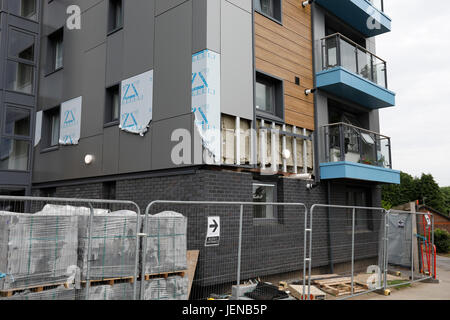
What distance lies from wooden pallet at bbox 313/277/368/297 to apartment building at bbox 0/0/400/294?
964 millimetres

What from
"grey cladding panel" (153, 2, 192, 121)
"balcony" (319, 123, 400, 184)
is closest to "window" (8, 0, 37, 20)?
"grey cladding panel" (153, 2, 192, 121)

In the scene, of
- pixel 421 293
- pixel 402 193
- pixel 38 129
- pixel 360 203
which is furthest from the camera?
pixel 402 193

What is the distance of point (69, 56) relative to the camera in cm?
1365

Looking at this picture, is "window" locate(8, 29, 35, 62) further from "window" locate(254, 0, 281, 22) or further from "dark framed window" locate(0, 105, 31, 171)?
"window" locate(254, 0, 281, 22)

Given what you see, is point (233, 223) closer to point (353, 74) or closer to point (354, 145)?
point (354, 145)

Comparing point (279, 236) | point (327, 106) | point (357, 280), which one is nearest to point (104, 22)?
point (327, 106)

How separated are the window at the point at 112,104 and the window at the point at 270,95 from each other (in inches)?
171

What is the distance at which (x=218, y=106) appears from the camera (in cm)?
873

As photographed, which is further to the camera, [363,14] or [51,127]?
[51,127]

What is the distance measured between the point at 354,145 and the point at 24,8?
568 inches

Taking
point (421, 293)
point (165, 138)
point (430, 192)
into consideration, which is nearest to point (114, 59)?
point (165, 138)
